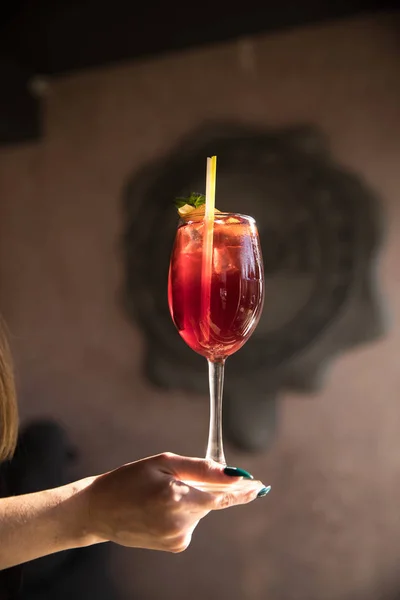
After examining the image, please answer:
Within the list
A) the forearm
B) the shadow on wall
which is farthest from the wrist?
the shadow on wall

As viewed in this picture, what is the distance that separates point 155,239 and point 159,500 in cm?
130

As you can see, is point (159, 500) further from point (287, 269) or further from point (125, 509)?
point (287, 269)

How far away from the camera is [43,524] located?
81 cm

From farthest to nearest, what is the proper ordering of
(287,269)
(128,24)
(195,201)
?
(128,24)
(287,269)
(195,201)

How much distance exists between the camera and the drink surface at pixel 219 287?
866 millimetres

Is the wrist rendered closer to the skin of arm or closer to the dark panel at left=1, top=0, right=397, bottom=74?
the skin of arm

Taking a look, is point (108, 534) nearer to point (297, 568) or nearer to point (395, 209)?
point (297, 568)

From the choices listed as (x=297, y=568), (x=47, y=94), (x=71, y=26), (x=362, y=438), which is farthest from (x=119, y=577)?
(x=71, y=26)

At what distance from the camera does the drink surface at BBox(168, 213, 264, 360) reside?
0.87 m

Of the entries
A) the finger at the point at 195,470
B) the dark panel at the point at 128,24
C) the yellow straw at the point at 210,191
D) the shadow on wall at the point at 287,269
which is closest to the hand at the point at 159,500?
the finger at the point at 195,470

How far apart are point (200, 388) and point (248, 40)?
1.17 metres

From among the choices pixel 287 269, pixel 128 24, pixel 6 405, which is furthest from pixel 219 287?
pixel 128 24

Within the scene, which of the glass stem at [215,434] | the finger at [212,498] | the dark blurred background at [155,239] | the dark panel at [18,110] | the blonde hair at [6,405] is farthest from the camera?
the dark panel at [18,110]

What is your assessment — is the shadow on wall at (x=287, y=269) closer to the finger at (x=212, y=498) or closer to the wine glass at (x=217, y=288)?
the wine glass at (x=217, y=288)
